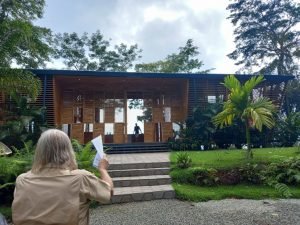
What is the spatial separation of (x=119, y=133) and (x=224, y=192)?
332 inches

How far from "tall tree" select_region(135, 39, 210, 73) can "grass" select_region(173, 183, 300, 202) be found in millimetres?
16887

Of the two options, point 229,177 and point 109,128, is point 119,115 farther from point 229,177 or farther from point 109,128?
point 229,177

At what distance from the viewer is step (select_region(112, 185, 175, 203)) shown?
603cm

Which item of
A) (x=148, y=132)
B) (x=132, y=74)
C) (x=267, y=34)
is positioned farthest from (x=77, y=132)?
(x=267, y=34)

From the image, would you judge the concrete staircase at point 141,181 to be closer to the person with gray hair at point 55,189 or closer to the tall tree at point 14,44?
the tall tree at point 14,44

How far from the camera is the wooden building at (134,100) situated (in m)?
13.3

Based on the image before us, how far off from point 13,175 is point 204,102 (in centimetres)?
941

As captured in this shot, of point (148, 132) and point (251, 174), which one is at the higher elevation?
point (148, 132)

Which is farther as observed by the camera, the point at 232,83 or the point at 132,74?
the point at 132,74

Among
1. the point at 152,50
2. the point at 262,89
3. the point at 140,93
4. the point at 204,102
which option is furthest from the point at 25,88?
the point at 152,50

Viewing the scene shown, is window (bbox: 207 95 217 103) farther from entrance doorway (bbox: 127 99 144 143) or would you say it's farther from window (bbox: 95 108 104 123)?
window (bbox: 95 108 104 123)

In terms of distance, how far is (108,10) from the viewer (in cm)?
1427

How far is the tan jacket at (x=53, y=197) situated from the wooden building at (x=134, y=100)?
1112cm

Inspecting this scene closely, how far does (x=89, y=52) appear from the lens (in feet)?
80.4
